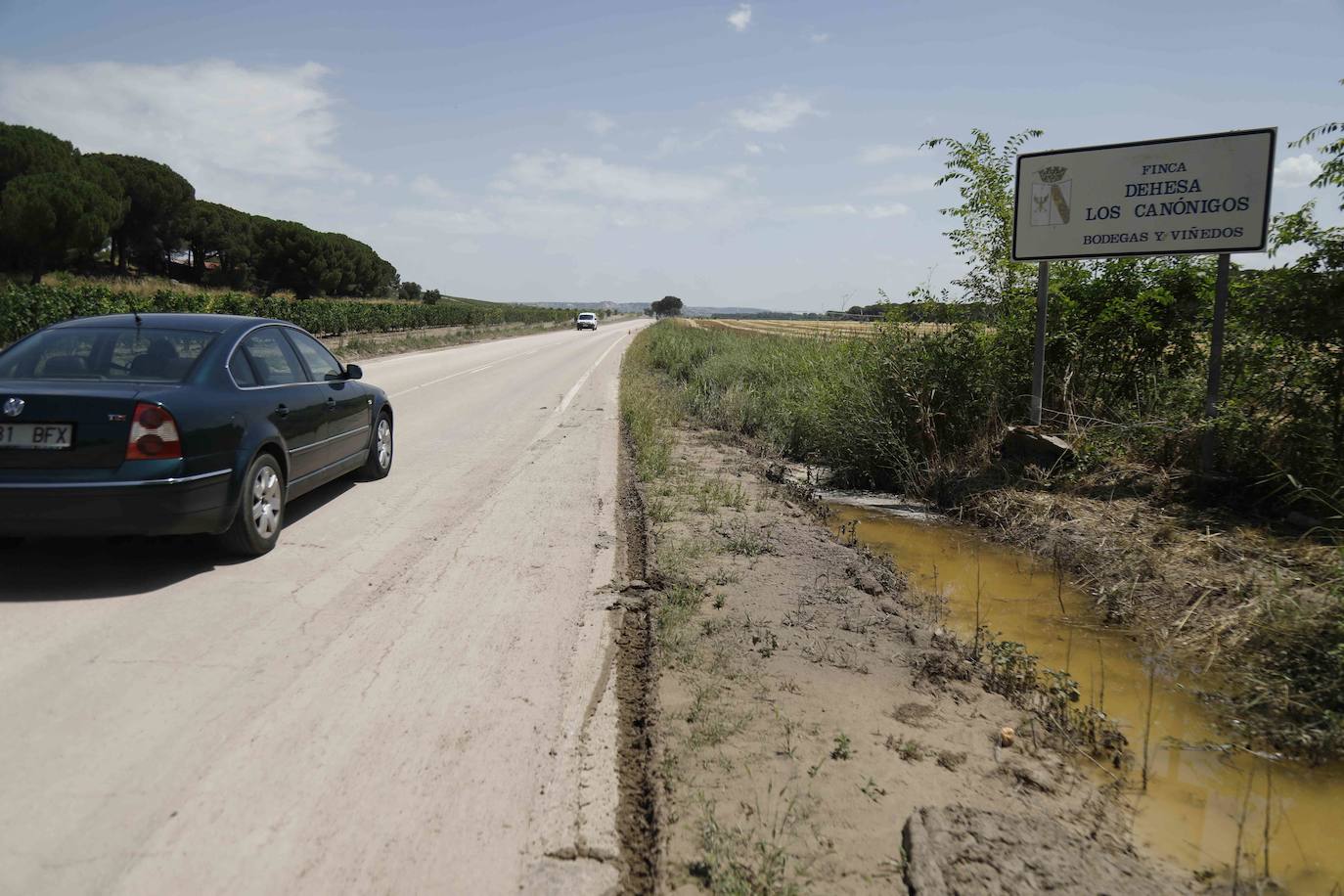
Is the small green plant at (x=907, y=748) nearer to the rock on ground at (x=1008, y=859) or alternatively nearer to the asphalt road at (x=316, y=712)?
the rock on ground at (x=1008, y=859)

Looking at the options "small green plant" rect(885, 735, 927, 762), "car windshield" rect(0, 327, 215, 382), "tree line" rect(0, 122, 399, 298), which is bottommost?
"small green plant" rect(885, 735, 927, 762)

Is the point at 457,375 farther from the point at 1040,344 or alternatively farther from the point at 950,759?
the point at 950,759

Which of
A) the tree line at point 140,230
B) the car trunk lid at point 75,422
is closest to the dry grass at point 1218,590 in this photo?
the car trunk lid at point 75,422

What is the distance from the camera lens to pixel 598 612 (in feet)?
16.5

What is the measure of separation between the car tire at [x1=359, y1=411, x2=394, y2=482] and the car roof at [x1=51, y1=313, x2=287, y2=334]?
6.67ft

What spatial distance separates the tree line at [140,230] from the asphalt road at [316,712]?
48478 millimetres

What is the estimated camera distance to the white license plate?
15.9 ft

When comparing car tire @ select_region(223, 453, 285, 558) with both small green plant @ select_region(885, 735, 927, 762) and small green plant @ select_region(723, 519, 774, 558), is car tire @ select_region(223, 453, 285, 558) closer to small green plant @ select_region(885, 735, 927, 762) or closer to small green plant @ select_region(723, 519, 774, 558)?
small green plant @ select_region(723, 519, 774, 558)

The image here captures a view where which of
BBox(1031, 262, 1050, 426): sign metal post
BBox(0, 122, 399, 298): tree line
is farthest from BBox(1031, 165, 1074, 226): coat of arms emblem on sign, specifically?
BBox(0, 122, 399, 298): tree line

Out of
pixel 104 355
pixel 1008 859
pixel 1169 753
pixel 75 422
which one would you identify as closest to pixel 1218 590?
pixel 1169 753

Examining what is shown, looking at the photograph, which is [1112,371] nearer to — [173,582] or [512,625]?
[512,625]

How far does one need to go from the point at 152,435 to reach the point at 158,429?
5cm

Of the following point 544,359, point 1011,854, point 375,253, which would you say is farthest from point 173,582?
point 375,253

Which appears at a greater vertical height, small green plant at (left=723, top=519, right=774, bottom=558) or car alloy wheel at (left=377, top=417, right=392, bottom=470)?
car alloy wheel at (left=377, top=417, right=392, bottom=470)
